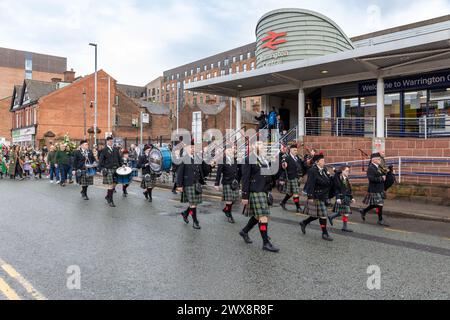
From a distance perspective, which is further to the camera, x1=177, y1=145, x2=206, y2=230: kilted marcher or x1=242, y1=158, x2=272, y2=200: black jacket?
x1=177, y1=145, x2=206, y2=230: kilted marcher

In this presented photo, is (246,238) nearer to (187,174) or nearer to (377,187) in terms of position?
(187,174)

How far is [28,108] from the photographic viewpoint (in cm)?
4738

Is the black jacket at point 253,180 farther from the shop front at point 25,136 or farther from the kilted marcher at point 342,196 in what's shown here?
the shop front at point 25,136

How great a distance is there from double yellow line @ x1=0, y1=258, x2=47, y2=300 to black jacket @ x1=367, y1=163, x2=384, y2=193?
7323mm

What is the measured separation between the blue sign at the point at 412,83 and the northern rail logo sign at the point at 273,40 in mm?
4572

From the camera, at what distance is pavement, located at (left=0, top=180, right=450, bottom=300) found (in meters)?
4.57

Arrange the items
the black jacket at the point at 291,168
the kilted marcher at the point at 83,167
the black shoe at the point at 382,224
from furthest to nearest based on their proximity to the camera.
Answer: the kilted marcher at the point at 83,167 < the black jacket at the point at 291,168 < the black shoe at the point at 382,224

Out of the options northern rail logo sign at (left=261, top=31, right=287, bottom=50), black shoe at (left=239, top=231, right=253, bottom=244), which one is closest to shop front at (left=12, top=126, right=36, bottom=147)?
northern rail logo sign at (left=261, top=31, right=287, bottom=50)

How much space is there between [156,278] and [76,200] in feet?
28.2

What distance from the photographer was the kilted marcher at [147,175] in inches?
496

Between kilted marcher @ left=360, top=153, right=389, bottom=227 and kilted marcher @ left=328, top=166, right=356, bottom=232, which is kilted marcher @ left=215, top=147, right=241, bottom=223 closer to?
kilted marcher @ left=328, top=166, right=356, bottom=232

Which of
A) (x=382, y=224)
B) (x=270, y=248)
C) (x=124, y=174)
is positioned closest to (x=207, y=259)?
(x=270, y=248)

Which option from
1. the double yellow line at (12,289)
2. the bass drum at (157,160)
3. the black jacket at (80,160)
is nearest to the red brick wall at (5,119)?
the black jacket at (80,160)
